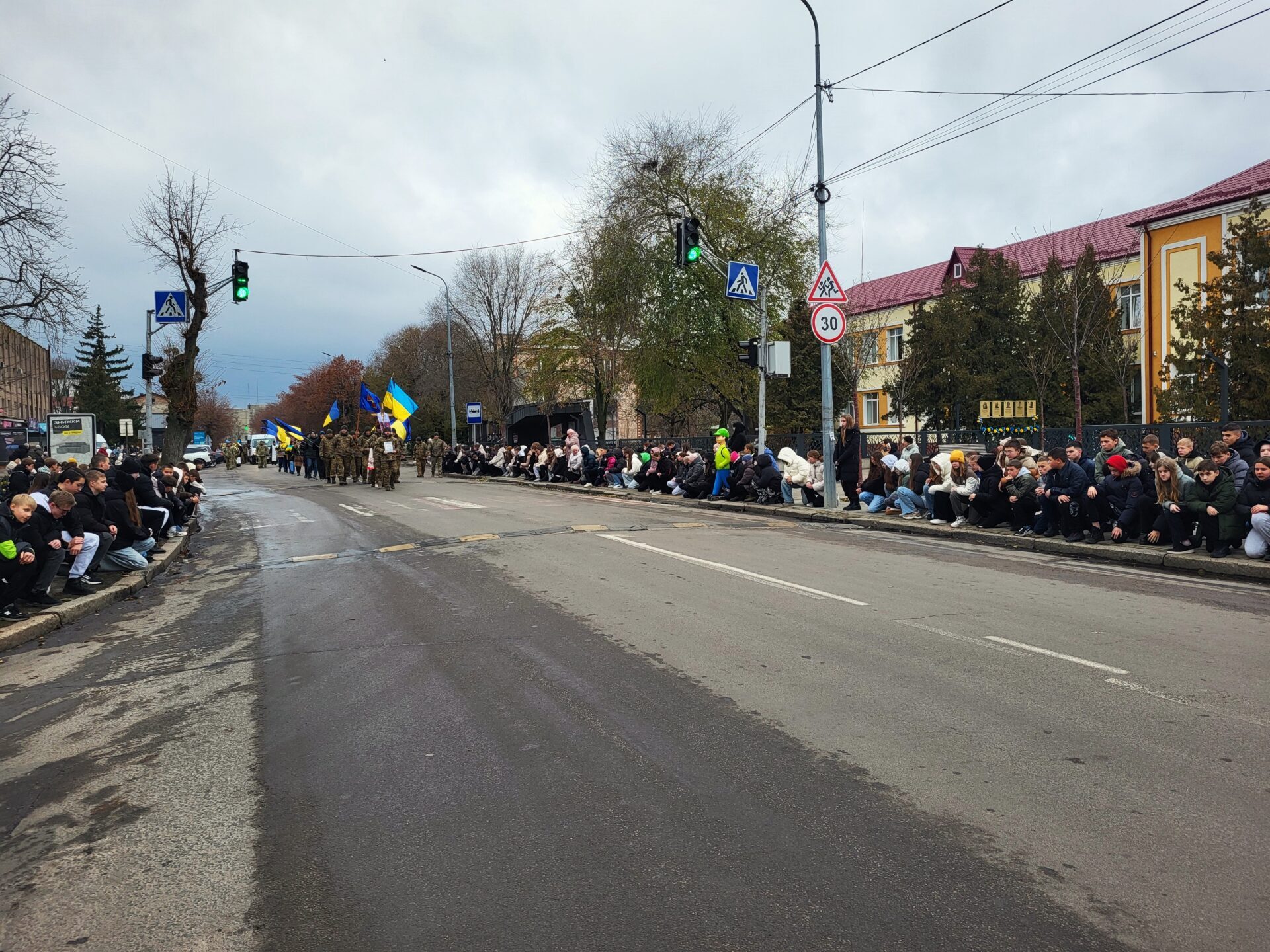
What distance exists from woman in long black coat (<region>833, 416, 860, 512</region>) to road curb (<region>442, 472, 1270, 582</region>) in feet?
2.56

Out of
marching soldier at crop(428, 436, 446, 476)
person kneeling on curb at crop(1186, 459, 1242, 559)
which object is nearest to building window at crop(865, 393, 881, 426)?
marching soldier at crop(428, 436, 446, 476)

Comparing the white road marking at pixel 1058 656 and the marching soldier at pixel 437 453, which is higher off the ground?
the marching soldier at pixel 437 453

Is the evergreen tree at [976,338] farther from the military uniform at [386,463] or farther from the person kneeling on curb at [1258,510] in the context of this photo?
the person kneeling on curb at [1258,510]

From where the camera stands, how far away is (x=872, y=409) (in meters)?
63.4

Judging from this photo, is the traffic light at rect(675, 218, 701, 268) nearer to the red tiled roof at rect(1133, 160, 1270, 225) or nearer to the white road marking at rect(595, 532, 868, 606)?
the white road marking at rect(595, 532, 868, 606)

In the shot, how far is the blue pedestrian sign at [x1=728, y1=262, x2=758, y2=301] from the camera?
68.9 feet

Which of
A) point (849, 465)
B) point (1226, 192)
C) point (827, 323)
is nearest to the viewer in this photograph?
point (827, 323)

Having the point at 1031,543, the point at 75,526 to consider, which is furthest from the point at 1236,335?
the point at 75,526

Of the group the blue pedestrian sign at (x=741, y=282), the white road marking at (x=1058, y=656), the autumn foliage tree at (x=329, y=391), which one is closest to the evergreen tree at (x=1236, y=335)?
the blue pedestrian sign at (x=741, y=282)

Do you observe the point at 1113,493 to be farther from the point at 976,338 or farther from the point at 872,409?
the point at 872,409

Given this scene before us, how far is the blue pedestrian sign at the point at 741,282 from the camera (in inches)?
827

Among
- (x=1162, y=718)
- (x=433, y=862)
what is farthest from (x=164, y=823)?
(x=1162, y=718)

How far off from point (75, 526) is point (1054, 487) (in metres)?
12.5

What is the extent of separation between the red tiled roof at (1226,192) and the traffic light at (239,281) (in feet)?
107
